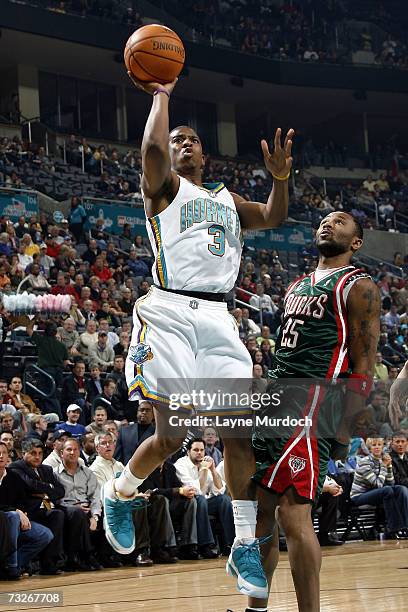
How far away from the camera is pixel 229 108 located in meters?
30.4

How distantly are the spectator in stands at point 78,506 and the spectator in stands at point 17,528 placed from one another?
0.42 meters

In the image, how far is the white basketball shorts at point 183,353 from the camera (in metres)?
4.86

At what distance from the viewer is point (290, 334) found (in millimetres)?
4793

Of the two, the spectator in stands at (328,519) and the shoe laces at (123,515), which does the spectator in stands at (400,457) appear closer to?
the spectator in stands at (328,519)

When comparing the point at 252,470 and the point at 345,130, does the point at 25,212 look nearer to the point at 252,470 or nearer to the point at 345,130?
the point at 252,470

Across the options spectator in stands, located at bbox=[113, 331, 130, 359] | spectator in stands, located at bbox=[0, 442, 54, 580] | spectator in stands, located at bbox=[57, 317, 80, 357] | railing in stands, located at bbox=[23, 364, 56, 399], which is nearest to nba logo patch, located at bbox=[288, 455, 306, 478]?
spectator in stands, located at bbox=[0, 442, 54, 580]

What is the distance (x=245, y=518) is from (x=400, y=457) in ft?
25.1

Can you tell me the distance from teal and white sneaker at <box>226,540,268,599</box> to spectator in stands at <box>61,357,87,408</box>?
7.33 meters

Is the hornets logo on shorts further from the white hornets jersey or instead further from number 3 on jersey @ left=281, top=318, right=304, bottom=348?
number 3 on jersey @ left=281, top=318, right=304, bottom=348

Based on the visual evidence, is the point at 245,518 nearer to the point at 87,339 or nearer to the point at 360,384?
the point at 360,384

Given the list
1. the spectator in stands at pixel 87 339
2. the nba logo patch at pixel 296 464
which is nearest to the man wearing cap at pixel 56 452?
the spectator in stands at pixel 87 339

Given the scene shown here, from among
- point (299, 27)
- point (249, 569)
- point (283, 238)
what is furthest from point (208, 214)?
point (299, 27)

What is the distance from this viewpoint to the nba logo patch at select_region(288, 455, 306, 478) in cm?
455

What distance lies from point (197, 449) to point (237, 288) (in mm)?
7531
